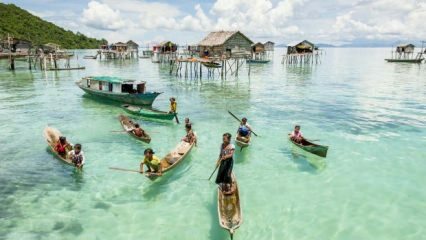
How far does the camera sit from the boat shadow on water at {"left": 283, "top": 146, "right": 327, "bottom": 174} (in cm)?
1496

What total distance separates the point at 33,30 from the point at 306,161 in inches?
5276

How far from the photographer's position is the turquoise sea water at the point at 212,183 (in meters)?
10.6

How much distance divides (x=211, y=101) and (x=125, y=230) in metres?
20.4

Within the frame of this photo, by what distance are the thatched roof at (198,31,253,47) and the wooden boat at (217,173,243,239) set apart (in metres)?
48.9

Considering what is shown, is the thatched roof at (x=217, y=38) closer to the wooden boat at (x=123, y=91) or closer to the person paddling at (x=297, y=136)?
the wooden boat at (x=123, y=91)

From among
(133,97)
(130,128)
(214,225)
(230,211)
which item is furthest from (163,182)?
(133,97)

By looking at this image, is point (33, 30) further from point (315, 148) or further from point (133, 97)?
point (315, 148)

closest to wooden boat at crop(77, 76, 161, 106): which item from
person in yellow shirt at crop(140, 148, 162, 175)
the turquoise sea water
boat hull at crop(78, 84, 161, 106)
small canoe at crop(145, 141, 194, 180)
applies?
boat hull at crop(78, 84, 161, 106)

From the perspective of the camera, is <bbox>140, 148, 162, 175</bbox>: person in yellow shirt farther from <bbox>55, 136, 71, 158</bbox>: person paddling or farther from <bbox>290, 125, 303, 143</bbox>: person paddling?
<bbox>290, 125, 303, 143</bbox>: person paddling

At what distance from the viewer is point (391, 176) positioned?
46.9 ft

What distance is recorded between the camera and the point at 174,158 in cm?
1484

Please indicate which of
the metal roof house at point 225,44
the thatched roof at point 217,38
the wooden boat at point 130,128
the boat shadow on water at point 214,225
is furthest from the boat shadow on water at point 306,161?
the thatched roof at point 217,38

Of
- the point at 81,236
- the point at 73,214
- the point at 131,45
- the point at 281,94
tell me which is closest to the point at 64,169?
the point at 73,214

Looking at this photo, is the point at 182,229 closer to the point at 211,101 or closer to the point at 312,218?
the point at 312,218
